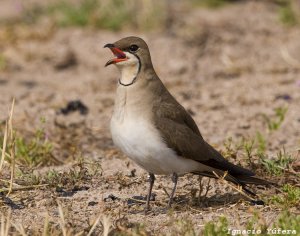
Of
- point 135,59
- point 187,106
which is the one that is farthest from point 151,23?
point 135,59

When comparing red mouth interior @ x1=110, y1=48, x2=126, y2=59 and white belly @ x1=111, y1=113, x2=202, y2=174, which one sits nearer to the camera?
white belly @ x1=111, y1=113, x2=202, y2=174

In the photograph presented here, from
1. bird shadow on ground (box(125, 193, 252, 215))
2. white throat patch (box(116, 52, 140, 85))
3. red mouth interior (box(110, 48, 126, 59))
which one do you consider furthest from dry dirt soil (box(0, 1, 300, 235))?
red mouth interior (box(110, 48, 126, 59))

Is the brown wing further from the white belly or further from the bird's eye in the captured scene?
the bird's eye

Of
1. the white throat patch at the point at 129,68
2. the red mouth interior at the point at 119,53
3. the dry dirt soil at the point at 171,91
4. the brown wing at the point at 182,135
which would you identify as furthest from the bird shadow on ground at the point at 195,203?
the red mouth interior at the point at 119,53

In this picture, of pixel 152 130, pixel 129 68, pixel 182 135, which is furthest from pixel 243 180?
pixel 129 68

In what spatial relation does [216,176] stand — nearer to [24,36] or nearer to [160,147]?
→ [160,147]

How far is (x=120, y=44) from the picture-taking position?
17.5 ft

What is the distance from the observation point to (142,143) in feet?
16.5

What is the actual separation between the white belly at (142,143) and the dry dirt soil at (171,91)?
34cm

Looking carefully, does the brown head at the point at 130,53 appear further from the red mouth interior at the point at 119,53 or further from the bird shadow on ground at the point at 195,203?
the bird shadow on ground at the point at 195,203

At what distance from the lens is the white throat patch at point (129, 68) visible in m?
5.32

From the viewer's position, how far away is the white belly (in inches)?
198

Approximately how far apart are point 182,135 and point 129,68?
575 millimetres

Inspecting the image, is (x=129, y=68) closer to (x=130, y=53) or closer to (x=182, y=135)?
(x=130, y=53)
